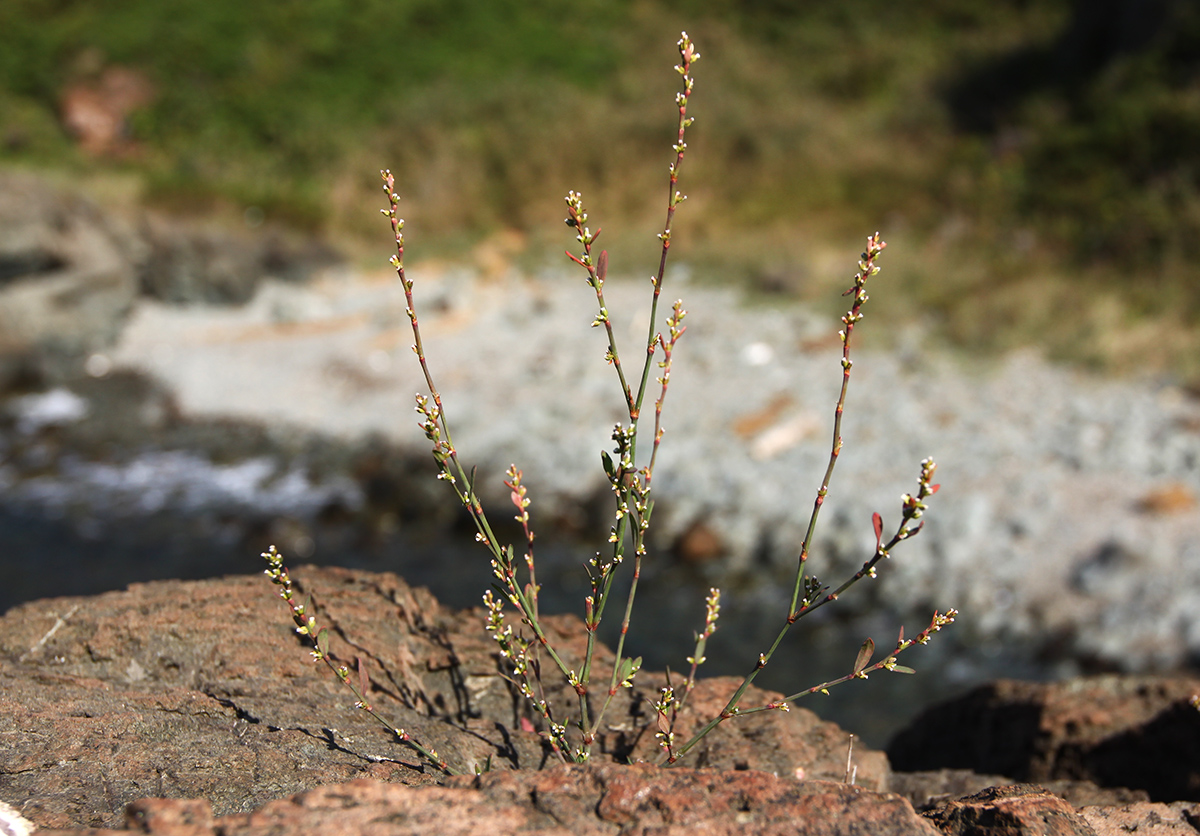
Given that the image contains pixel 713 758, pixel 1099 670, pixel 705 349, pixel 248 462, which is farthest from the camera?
pixel 705 349

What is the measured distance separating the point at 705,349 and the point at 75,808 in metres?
9.19

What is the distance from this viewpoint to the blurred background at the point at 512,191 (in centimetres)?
816

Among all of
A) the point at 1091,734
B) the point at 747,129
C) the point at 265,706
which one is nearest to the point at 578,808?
the point at 265,706

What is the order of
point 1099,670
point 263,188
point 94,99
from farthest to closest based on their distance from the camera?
point 94,99 < point 263,188 < point 1099,670

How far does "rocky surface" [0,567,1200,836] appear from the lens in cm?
163

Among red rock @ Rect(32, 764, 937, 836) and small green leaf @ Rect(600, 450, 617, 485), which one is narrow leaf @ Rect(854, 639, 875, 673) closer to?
red rock @ Rect(32, 764, 937, 836)

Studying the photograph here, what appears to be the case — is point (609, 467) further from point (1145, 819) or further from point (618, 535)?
point (1145, 819)

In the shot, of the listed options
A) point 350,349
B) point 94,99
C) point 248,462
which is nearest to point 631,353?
point 350,349

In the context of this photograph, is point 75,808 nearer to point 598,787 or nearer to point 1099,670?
point 598,787

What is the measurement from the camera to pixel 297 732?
6.84 feet

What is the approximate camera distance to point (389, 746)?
2148 mm

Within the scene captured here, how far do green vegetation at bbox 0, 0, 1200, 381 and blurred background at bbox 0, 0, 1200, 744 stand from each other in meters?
0.08

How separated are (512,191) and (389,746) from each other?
16.4 meters

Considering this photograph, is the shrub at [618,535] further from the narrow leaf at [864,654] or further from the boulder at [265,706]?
the boulder at [265,706]
